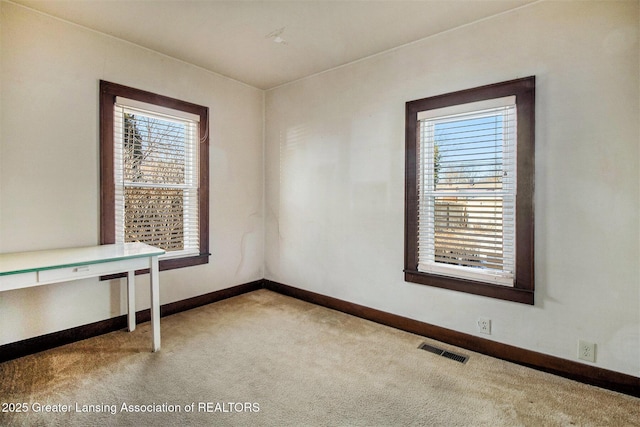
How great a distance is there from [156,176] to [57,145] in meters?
0.81

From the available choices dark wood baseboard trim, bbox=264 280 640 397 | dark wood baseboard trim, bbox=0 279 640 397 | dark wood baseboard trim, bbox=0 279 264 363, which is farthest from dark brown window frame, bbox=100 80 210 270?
dark wood baseboard trim, bbox=264 280 640 397

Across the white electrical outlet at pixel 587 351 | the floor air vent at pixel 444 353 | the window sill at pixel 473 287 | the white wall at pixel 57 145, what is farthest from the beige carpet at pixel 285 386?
the window sill at pixel 473 287

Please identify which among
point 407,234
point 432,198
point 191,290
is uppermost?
point 432,198

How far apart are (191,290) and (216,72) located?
8.06 ft

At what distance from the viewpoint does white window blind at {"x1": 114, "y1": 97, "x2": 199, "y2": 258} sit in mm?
2914

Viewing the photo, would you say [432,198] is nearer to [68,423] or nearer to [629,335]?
[629,335]

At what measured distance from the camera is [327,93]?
3471mm

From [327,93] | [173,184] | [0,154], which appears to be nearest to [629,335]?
[327,93]

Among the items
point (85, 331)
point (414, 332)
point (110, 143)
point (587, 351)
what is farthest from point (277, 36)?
point (587, 351)

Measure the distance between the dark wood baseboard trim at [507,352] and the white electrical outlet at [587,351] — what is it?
0.17ft

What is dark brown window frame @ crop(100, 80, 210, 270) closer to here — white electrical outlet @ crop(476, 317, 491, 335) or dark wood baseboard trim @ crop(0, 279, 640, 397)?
dark wood baseboard trim @ crop(0, 279, 640, 397)

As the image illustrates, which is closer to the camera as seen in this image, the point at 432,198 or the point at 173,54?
the point at 432,198

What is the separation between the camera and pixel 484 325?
2.48m

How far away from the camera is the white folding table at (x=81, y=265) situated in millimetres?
1900
